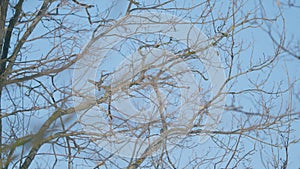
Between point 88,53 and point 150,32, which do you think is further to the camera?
point 150,32

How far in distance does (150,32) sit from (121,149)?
1660 mm

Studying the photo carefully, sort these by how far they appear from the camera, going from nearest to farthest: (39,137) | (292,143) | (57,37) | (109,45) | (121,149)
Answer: (39,137)
(121,149)
(109,45)
(57,37)
(292,143)

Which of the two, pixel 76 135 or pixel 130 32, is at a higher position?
pixel 130 32

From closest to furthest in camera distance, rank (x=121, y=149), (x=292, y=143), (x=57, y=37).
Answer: (x=121, y=149)
(x=57, y=37)
(x=292, y=143)

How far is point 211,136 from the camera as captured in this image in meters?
6.39

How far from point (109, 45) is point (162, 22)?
0.92m

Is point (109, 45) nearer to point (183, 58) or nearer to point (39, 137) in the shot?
point (183, 58)

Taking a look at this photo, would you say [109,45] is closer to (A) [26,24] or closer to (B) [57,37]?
(B) [57,37]

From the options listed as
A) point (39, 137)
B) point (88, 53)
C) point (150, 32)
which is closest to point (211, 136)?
point (150, 32)

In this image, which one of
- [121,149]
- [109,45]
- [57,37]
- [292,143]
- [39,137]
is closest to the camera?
[39,137]

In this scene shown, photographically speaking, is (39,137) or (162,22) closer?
(39,137)

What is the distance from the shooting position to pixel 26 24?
6.75 meters

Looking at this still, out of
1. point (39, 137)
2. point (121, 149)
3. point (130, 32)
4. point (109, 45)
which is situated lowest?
point (39, 137)

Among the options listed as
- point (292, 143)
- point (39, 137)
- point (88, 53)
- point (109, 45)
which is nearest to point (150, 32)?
point (109, 45)
